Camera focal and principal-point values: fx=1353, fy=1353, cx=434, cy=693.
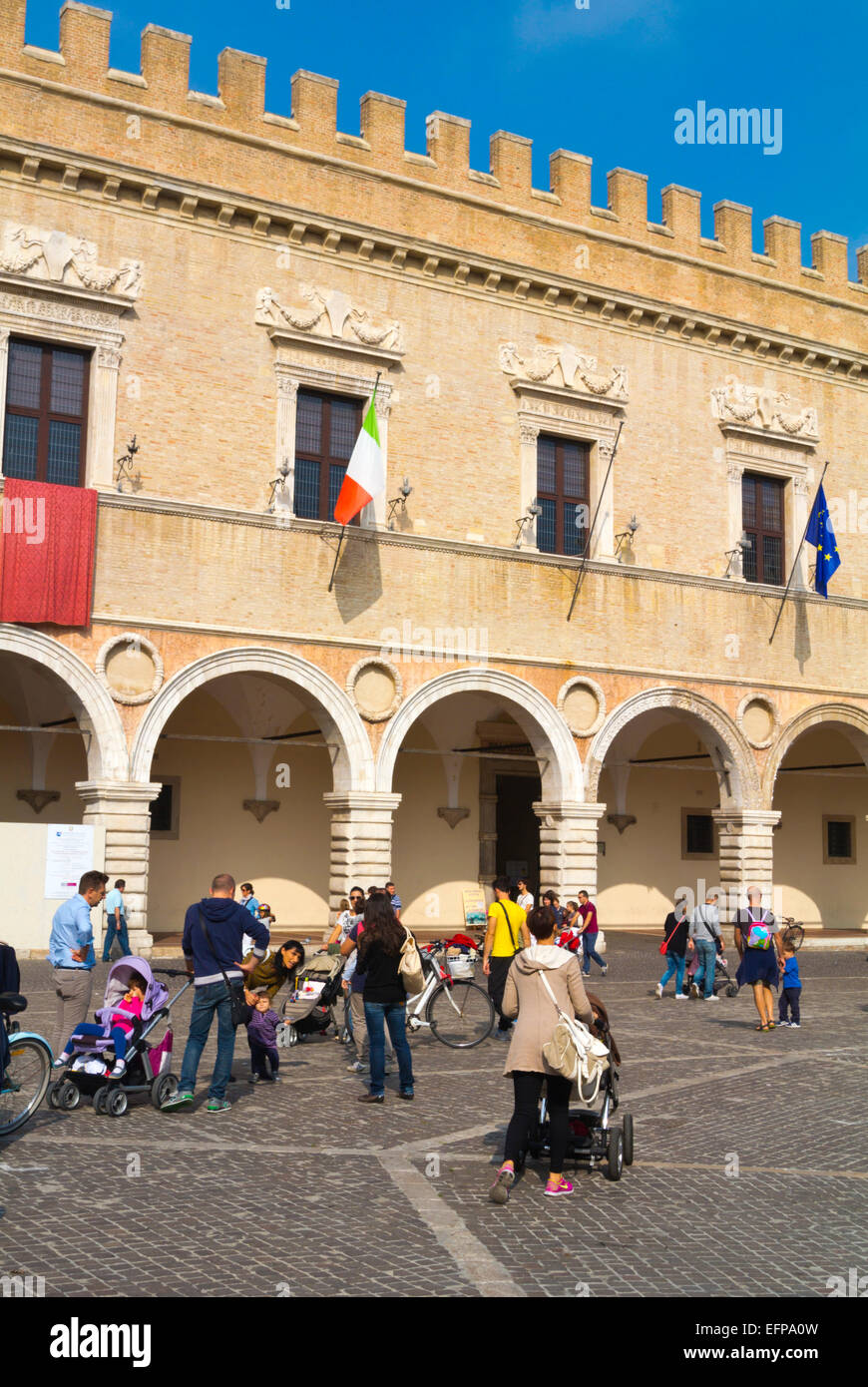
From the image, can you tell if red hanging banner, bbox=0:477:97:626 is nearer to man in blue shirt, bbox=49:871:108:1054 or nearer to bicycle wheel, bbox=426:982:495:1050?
bicycle wheel, bbox=426:982:495:1050

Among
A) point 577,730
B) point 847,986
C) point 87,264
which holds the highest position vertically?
point 87,264

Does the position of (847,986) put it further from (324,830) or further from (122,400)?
(122,400)

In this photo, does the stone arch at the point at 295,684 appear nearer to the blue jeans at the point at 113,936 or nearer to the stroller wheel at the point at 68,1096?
the blue jeans at the point at 113,936

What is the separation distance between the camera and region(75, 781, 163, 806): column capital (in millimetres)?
17328

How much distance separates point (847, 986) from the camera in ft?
58.5

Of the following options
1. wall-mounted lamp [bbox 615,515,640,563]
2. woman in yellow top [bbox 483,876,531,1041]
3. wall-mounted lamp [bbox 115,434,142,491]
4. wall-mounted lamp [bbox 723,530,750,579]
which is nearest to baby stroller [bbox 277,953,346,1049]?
woman in yellow top [bbox 483,876,531,1041]

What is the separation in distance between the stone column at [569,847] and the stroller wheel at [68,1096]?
13.1 meters

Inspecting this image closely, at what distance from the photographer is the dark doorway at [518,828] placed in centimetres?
2506

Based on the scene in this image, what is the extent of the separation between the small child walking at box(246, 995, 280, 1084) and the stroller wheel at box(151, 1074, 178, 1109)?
0.97m

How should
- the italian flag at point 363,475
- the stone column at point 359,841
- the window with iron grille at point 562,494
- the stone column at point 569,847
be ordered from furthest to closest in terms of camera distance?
Result: 1. the window with iron grille at point 562,494
2. the stone column at point 569,847
3. the stone column at point 359,841
4. the italian flag at point 363,475

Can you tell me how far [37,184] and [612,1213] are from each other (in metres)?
15.7

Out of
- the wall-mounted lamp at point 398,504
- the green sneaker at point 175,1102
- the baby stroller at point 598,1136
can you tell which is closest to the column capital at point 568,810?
the wall-mounted lamp at point 398,504

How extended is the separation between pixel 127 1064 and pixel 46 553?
9.79 meters
